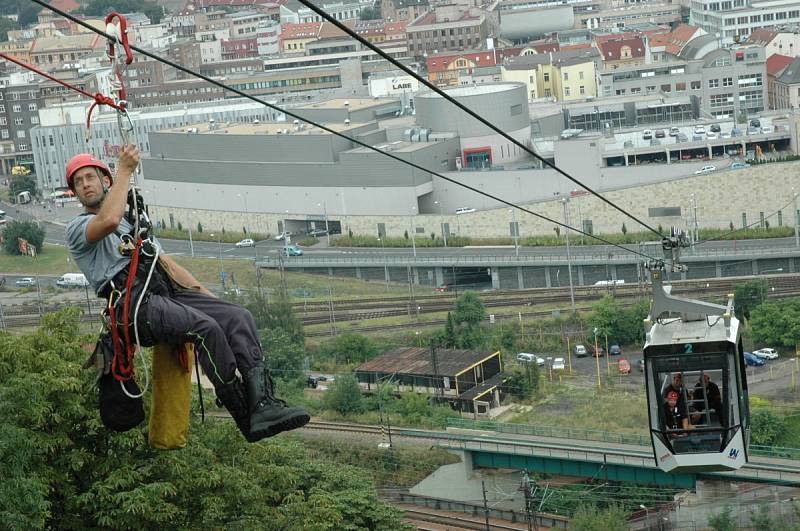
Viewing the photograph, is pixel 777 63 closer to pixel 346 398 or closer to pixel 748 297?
pixel 748 297

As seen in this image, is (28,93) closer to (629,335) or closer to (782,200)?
(782,200)

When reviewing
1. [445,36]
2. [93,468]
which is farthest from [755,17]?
[93,468]

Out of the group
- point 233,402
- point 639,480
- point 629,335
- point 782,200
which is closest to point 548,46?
point 782,200

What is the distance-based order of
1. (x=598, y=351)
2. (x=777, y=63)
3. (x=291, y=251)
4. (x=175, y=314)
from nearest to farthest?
(x=175, y=314) < (x=598, y=351) < (x=291, y=251) < (x=777, y=63)

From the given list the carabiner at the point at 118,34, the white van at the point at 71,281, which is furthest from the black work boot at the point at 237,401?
the white van at the point at 71,281

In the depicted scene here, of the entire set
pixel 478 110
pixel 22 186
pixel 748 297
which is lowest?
pixel 748 297
